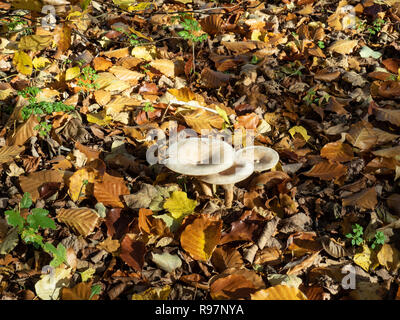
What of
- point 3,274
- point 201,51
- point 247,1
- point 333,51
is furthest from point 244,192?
point 247,1

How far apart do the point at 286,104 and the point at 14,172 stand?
268cm

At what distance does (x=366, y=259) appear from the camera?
2576 millimetres

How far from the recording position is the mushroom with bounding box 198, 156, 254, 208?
2.55 m

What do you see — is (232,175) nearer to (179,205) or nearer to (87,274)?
(179,205)

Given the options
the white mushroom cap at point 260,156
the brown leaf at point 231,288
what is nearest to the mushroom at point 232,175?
the white mushroom cap at point 260,156

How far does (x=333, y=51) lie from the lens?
4.51 m

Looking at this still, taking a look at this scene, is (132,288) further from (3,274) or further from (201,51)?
(201,51)

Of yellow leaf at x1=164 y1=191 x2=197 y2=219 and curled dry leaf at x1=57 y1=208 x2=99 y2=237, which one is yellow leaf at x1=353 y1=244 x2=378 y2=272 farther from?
curled dry leaf at x1=57 y1=208 x2=99 y2=237

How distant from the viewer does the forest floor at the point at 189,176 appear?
95.3 inches

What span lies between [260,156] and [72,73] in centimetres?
223

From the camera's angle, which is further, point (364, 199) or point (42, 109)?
point (42, 109)

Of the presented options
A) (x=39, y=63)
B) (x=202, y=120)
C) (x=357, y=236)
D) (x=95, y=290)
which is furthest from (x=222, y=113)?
(x=39, y=63)

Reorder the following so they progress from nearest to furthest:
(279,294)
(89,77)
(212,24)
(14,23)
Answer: (279,294) < (14,23) < (89,77) < (212,24)

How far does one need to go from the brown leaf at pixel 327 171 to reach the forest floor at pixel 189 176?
0.04ft
